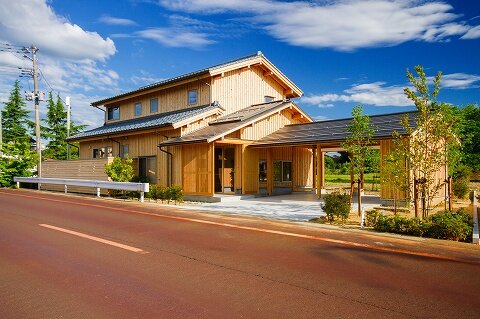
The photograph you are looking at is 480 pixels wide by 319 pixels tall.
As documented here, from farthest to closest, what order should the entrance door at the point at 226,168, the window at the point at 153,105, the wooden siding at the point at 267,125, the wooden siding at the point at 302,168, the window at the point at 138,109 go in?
the window at the point at 138,109, the window at the point at 153,105, the wooden siding at the point at 302,168, the entrance door at the point at 226,168, the wooden siding at the point at 267,125

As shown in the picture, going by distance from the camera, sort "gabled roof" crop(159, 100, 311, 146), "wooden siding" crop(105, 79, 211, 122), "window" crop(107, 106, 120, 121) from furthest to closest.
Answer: "window" crop(107, 106, 120, 121) < "wooden siding" crop(105, 79, 211, 122) < "gabled roof" crop(159, 100, 311, 146)

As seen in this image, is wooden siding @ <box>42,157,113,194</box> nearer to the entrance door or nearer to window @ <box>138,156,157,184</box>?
window @ <box>138,156,157,184</box>

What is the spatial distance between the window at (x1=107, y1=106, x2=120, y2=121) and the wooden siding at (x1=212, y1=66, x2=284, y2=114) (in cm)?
1067

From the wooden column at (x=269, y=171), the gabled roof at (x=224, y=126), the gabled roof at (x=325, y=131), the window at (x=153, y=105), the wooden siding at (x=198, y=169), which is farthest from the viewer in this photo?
the window at (x=153, y=105)

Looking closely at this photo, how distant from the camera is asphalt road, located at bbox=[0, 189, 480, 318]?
424cm

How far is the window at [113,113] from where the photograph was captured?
29.8m

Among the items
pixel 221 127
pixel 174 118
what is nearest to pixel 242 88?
pixel 174 118

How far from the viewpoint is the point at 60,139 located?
49750mm

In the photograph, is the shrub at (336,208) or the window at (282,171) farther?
the window at (282,171)

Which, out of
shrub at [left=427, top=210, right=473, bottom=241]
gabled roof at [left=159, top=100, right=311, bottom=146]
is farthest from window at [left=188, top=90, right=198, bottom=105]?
shrub at [left=427, top=210, right=473, bottom=241]

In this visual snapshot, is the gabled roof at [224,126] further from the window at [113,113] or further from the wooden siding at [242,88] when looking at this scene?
the window at [113,113]

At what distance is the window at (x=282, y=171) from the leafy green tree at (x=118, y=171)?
28.4 feet

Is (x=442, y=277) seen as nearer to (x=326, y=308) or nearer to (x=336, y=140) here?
(x=326, y=308)

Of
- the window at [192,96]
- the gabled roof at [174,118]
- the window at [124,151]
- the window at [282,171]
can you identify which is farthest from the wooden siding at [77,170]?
the window at [282,171]
